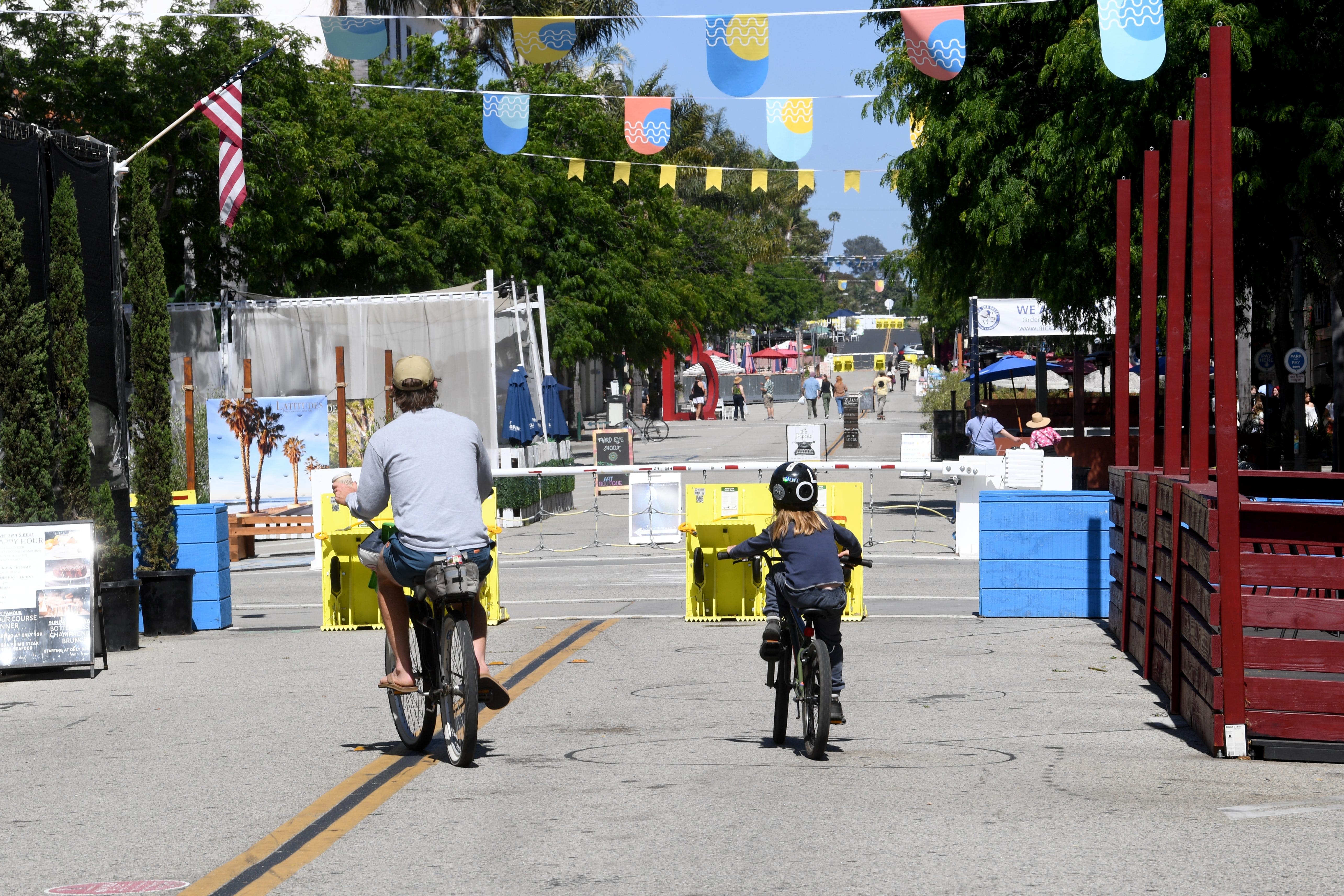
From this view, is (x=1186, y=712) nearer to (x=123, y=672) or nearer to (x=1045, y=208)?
(x=123, y=672)

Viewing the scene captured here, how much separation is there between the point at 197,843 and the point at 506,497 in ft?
65.6

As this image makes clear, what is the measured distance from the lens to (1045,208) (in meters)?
23.5

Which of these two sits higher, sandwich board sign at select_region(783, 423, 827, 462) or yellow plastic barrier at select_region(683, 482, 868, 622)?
sandwich board sign at select_region(783, 423, 827, 462)

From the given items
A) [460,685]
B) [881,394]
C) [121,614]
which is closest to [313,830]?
[460,685]

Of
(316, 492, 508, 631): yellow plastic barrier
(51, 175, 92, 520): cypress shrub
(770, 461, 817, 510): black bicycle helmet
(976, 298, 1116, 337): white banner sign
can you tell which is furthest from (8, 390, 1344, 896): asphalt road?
(976, 298, 1116, 337): white banner sign

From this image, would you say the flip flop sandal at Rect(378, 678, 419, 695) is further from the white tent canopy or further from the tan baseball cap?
the white tent canopy

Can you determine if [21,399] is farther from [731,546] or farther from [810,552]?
[810,552]

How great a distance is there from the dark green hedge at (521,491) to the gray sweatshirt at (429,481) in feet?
56.3

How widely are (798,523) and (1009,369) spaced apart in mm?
30919

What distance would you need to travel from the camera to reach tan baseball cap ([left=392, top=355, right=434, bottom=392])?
8.06m

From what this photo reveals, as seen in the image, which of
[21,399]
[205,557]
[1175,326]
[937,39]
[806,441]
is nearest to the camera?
[1175,326]

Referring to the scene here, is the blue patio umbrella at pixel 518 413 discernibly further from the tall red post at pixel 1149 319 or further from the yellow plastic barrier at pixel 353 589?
the tall red post at pixel 1149 319

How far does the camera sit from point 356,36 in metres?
19.3

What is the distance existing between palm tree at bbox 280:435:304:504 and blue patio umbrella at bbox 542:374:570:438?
6.53 meters
